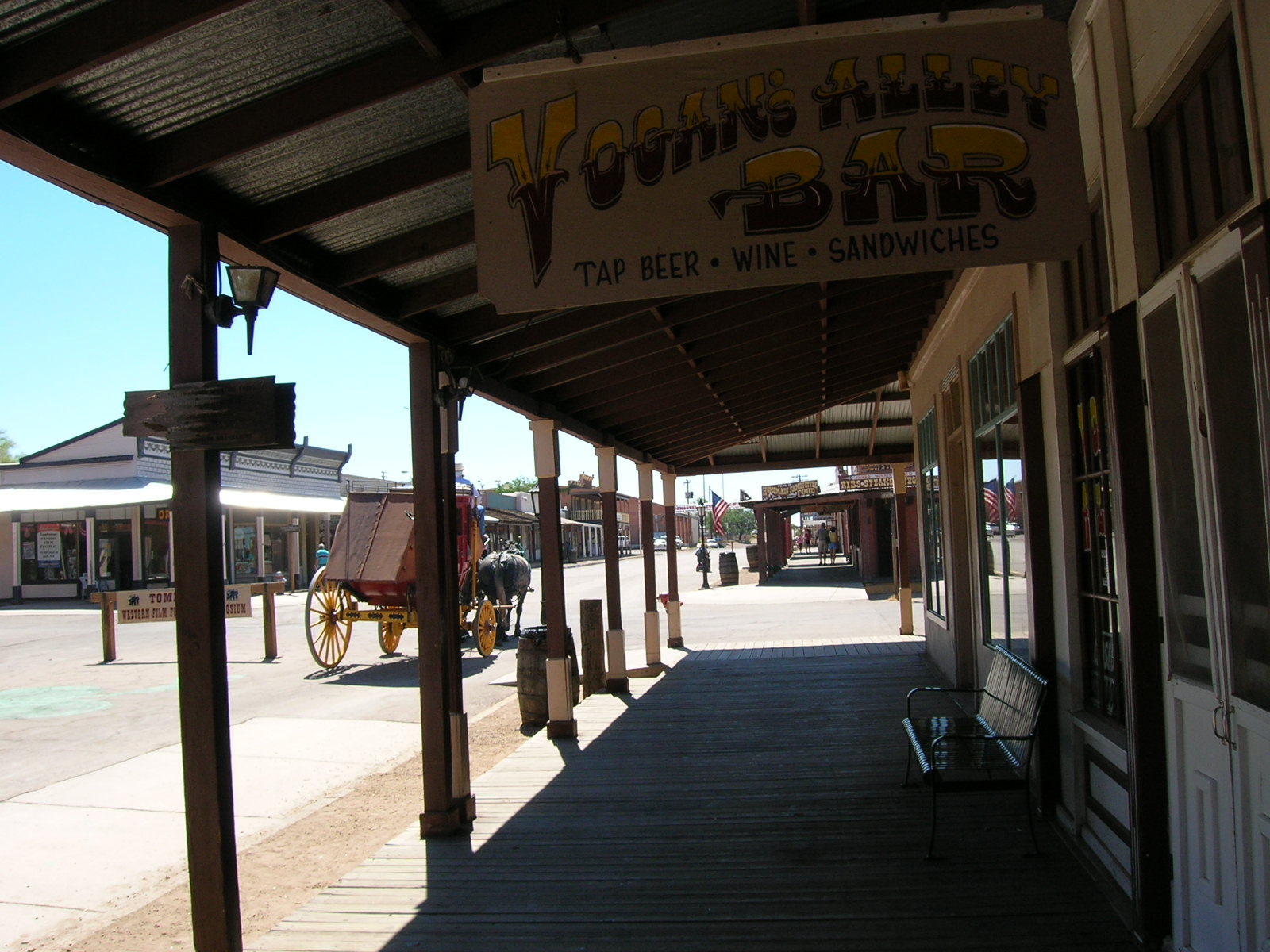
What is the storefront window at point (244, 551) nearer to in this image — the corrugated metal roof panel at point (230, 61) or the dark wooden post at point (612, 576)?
the dark wooden post at point (612, 576)

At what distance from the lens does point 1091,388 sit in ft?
13.8

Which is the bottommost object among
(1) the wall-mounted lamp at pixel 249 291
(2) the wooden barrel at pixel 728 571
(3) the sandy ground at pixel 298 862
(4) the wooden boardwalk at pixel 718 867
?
(3) the sandy ground at pixel 298 862

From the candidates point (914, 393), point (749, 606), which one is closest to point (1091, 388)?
point (914, 393)

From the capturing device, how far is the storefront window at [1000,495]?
554 centimetres

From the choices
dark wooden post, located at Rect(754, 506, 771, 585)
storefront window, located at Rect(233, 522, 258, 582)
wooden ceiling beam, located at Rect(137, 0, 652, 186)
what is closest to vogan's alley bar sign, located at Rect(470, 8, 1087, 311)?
wooden ceiling beam, located at Rect(137, 0, 652, 186)

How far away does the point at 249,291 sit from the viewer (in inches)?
156

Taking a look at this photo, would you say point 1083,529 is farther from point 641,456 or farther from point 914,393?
point 641,456

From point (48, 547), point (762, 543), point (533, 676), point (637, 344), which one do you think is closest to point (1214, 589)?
point (637, 344)

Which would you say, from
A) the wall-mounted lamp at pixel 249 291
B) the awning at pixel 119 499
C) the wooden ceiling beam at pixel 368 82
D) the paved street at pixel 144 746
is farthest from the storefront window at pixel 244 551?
the wooden ceiling beam at pixel 368 82

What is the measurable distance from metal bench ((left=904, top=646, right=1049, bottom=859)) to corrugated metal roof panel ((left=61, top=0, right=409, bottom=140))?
3864mm

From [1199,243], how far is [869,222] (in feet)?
3.03

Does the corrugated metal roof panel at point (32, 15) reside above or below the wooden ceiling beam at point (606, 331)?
above

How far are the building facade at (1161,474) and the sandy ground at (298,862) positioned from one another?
12.1ft

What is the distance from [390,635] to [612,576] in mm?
5359
